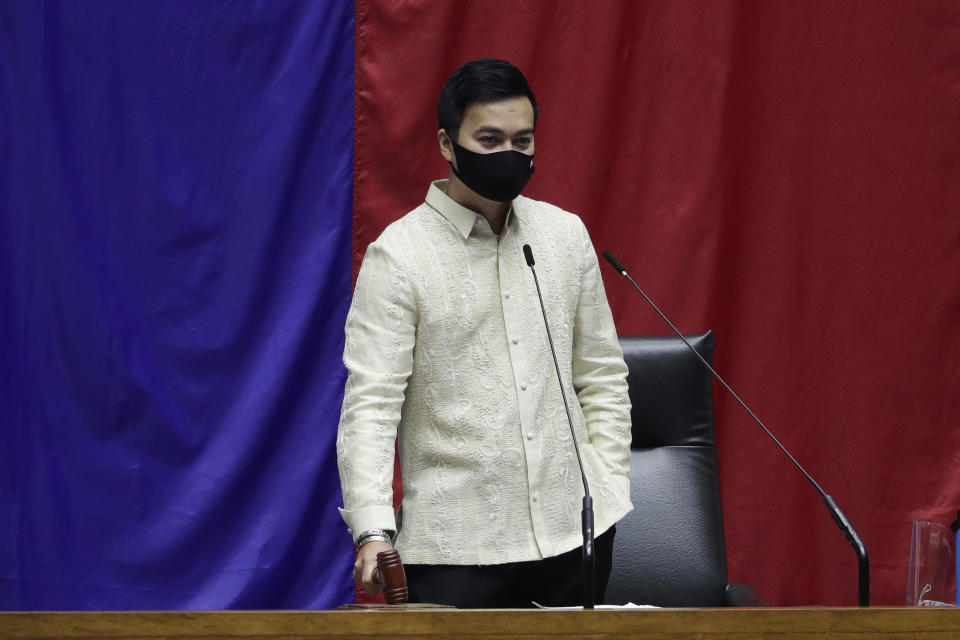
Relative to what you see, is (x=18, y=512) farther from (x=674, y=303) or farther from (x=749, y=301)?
(x=749, y=301)

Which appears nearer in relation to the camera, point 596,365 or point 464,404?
point 464,404

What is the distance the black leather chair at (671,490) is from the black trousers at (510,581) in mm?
500

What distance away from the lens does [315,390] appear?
9.07ft

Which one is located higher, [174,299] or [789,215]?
[789,215]

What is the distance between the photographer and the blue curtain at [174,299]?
2656 millimetres

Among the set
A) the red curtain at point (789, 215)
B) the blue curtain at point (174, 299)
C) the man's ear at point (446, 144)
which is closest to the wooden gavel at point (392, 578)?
the man's ear at point (446, 144)

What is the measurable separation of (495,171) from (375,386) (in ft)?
1.30

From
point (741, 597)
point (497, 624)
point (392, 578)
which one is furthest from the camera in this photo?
point (741, 597)

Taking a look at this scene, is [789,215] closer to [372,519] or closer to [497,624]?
[372,519]

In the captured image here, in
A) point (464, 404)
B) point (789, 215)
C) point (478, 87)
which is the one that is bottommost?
point (464, 404)

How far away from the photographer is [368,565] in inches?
61.8

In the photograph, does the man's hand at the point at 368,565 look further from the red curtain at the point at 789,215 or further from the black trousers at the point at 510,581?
the red curtain at the point at 789,215

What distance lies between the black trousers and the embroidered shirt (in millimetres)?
29

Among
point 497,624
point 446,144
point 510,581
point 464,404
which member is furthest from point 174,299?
point 497,624
